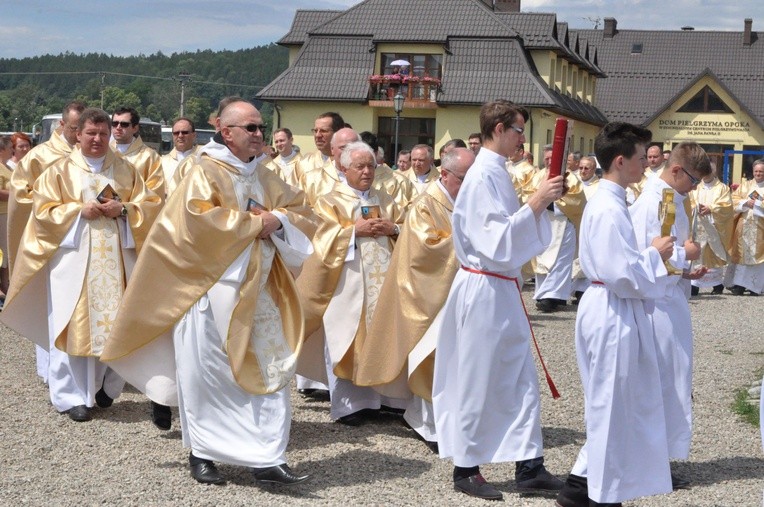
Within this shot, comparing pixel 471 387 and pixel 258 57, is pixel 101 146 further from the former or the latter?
pixel 258 57

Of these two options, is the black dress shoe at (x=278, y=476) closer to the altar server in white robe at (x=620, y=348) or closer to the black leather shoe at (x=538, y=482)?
the black leather shoe at (x=538, y=482)

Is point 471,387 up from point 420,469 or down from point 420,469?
up

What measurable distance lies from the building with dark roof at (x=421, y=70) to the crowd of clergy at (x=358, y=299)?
116ft

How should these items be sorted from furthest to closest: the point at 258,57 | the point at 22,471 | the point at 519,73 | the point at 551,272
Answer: the point at 258,57 → the point at 519,73 → the point at 551,272 → the point at 22,471

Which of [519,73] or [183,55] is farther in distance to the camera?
→ [183,55]

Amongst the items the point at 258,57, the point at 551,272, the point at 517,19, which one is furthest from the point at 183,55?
the point at 551,272

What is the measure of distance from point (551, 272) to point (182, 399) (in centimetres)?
888

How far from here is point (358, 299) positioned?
7773 millimetres

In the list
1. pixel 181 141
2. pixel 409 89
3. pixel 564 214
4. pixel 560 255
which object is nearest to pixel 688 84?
pixel 409 89

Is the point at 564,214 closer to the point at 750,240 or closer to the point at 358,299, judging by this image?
the point at 750,240

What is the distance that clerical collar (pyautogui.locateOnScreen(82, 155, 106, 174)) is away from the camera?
26.1 feet

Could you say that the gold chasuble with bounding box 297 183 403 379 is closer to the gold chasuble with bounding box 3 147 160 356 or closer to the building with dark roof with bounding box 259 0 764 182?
the gold chasuble with bounding box 3 147 160 356

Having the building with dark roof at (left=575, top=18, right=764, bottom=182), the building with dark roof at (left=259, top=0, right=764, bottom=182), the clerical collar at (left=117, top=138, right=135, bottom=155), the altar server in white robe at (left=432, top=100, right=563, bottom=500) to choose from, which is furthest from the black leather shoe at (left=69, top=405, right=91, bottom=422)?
the building with dark roof at (left=575, top=18, right=764, bottom=182)

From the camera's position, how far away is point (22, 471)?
21.0ft
